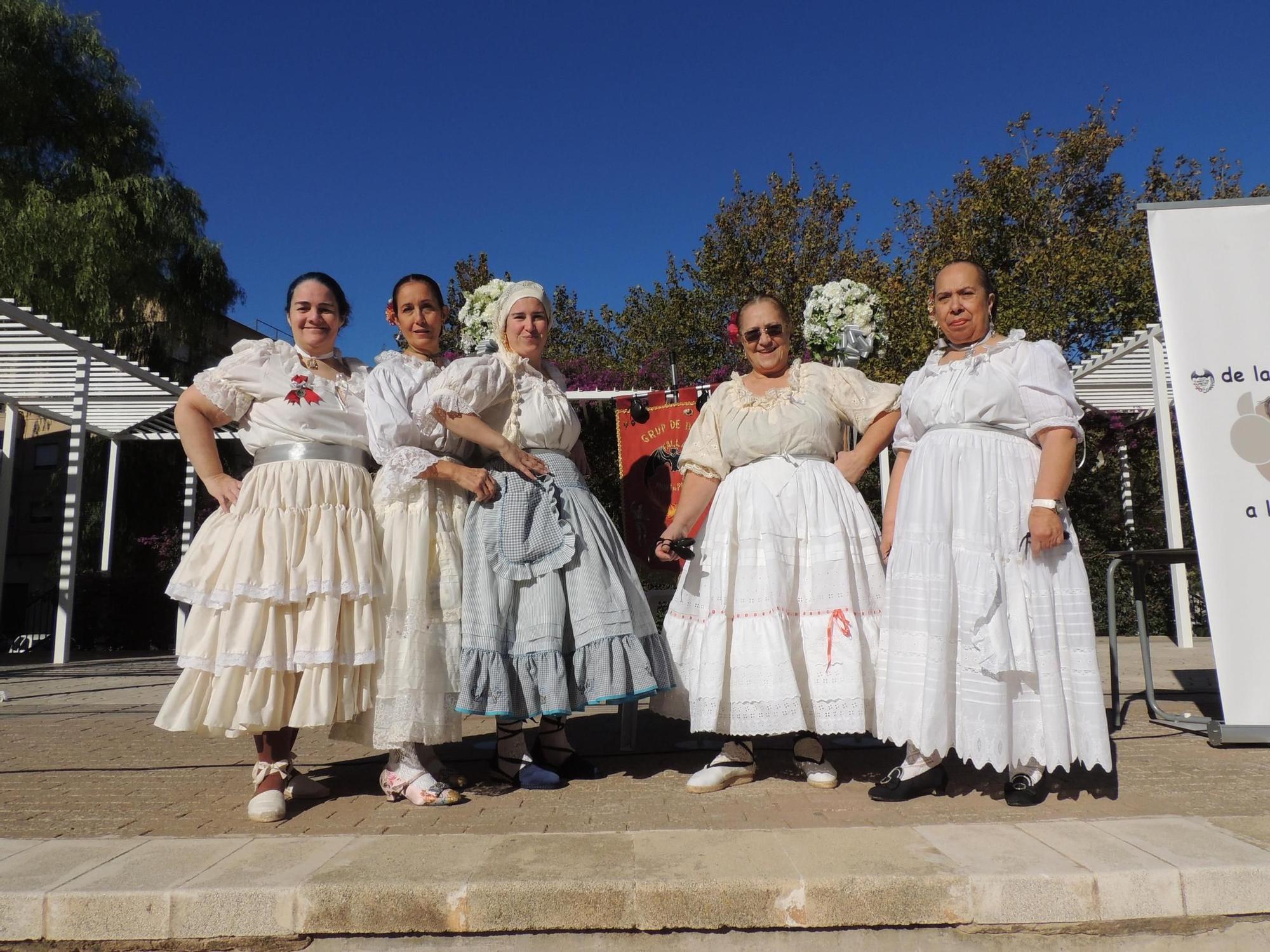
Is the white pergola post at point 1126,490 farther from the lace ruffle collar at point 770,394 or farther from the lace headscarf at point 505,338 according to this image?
the lace headscarf at point 505,338

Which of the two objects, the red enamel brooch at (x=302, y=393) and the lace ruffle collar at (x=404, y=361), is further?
the lace ruffle collar at (x=404, y=361)

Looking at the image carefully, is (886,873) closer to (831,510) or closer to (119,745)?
(831,510)

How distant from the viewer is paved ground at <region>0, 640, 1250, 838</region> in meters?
2.75

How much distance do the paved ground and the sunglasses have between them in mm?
1736

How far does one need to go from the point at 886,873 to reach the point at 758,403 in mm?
1907

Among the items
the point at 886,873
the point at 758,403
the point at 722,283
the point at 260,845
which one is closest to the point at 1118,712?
the point at 758,403

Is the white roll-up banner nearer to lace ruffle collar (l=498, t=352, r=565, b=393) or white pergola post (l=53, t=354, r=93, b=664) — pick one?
lace ruffle collar (l=498, t=352, r=565, b=393)

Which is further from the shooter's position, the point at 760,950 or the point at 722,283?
the point at 722,283

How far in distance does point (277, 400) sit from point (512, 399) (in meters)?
0.87

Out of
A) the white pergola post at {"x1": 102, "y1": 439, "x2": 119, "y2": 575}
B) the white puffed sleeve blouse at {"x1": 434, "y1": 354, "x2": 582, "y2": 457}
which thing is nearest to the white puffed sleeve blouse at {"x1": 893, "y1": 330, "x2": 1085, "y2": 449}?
the white puffed sleeve blouse at {"x1": 434, "y1": 354, "x2": 582, "y2": 457}

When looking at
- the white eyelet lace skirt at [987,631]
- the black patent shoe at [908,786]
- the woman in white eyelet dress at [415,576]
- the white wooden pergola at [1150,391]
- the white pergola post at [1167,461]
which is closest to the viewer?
the white eyelet lace skirt at [987,631]

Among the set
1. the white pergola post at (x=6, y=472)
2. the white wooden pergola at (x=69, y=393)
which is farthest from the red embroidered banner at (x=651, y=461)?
the white pergola post at (x=6, y=472)

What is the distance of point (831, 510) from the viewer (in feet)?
10.8

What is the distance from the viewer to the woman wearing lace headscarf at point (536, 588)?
3109 mm
